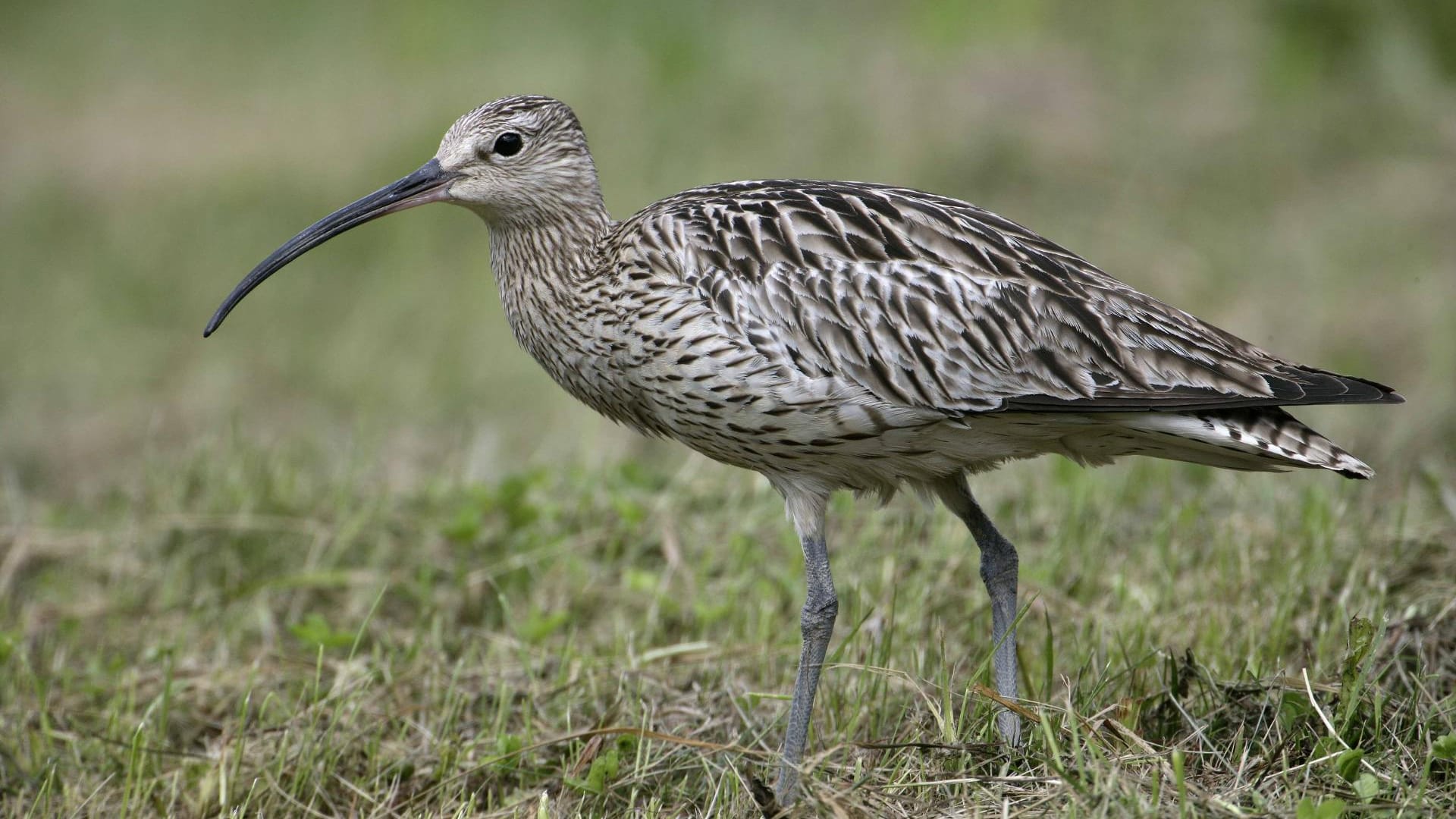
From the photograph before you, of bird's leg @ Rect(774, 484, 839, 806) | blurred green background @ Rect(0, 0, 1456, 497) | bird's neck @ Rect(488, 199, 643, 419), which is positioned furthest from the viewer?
blurred green background @ Rect(0, 0, 1456, 497)

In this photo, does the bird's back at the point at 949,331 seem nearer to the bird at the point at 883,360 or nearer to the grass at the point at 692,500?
the bird at the point at 883,360

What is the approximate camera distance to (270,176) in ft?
44.4

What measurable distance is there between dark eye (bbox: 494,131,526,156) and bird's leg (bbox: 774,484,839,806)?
5.12ft

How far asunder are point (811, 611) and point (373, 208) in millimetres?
2077

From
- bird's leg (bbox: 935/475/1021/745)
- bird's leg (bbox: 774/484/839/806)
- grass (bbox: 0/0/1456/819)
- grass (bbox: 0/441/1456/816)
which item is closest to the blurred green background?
grass (bbox: 0/0/1456/819)

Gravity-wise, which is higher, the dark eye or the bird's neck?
the dark eye

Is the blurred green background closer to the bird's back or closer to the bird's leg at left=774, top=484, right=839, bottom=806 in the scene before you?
the bird's back

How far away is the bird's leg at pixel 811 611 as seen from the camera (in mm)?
4672

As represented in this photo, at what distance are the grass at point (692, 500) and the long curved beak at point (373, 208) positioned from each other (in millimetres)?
1373

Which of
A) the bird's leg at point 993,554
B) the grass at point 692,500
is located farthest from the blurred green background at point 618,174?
the bird's leg at point 993,554

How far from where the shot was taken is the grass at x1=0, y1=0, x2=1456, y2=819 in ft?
15.0

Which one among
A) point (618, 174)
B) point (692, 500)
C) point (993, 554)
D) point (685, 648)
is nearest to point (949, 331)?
point (993, 554)

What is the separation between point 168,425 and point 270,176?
456 cm

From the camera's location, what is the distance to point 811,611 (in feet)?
16.2
